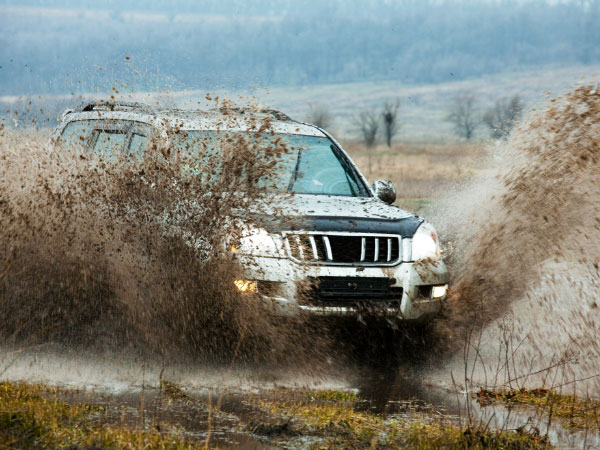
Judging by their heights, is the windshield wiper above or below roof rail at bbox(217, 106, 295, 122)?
below

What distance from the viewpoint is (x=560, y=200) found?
26.1 feet

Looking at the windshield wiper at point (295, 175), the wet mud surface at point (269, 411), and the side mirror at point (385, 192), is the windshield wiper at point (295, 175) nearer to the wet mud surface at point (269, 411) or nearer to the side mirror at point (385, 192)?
the side mirror at point (385, 192)

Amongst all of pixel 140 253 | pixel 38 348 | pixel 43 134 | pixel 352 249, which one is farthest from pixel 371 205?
pixel 43 134

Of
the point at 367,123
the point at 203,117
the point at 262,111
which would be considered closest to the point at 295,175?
the point at 262,111

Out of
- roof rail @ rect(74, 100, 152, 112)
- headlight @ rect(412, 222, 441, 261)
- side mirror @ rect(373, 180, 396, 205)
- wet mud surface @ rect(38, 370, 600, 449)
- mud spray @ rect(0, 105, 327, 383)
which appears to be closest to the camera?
wet mud surface @ rect(38, 370, 600, 449)

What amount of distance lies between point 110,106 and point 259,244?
2.94 meters

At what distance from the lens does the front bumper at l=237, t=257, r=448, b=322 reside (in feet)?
19.2

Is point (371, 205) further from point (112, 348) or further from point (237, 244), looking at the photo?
point (112, 348)

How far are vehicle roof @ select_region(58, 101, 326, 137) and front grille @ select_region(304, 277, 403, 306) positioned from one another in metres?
1.76

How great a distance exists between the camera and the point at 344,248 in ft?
20.0

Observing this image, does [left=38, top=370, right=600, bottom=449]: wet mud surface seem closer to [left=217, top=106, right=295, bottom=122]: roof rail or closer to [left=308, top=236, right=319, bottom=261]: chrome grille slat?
[left=308, top=236, right=319, bottom=261]: chrome grille slat

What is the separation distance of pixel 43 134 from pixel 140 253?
2682 mm

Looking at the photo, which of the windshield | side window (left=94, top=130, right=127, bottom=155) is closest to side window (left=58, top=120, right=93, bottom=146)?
side window (left=94, top=130, right=127, bottom=155)

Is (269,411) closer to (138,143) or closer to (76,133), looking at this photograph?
(138,143)
